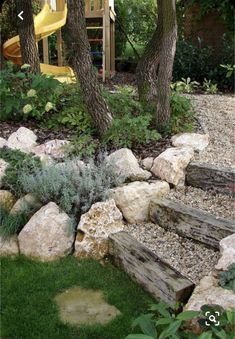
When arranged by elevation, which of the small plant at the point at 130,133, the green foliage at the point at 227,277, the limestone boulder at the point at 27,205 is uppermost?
the small plant at the point at 130,133

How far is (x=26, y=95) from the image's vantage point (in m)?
4.88

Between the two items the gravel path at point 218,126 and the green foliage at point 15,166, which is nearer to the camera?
the green foliage at point 15,166

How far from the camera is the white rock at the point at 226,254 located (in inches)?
102

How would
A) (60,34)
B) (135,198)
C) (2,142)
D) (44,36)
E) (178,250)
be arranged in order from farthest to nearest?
1. (60,34)
2. (44,36)
3. (2,142)
4. (135,198)
5. (178,250)

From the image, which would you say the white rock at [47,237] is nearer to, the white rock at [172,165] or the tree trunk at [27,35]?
the white rock at [172,165]

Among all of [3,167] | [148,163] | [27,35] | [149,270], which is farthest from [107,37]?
[149,270]

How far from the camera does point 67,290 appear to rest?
2.93 meters

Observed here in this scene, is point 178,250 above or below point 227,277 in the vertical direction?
below

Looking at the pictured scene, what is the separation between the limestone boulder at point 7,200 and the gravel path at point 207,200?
1.25 metres

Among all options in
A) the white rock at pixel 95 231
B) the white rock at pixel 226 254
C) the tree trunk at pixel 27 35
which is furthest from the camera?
the tree trunk at pixel 27 35

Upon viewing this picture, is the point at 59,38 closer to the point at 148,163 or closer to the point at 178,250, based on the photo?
the point at 148,163

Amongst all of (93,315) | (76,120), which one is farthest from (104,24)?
(93,315)

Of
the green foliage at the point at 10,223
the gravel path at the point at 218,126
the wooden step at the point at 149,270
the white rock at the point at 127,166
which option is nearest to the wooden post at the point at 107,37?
the gravel path at the point at 218,126

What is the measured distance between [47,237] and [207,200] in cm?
126
